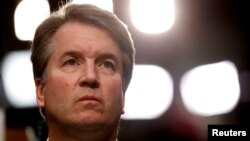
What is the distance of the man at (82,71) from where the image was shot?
7.86 ft

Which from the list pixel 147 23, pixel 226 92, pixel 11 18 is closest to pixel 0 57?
pixel 11 18

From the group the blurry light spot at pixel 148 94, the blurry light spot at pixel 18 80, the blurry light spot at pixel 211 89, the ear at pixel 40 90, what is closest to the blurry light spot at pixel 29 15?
the blurry light spot at pixel 18 80

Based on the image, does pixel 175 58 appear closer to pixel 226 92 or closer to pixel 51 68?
pixel 226 92

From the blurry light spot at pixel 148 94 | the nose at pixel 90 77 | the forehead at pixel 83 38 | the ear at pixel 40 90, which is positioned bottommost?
the blurry light spot at pixel 148 94

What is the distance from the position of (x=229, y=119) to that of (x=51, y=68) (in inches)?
241

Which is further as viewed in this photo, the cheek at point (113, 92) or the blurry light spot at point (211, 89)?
the blurry light spot at point (211, 89)

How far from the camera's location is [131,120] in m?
8.87

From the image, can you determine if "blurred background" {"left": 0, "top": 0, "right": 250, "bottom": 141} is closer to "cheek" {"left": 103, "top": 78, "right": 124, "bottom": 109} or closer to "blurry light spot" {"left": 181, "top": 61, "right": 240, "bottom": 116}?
"blurry light spot" {"left": 181, "top": 61, "right": 240, "bottom": 116}

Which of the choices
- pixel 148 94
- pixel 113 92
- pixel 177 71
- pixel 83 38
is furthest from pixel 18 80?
pixel 113 92

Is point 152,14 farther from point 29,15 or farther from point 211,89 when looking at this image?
point 211,89

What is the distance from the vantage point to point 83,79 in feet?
7.84

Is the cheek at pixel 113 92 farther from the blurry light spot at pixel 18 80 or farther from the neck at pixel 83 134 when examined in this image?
the blurry light spot at pixel 18 80

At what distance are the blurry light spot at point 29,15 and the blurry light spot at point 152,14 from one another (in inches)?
43.7

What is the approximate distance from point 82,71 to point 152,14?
445 centimetres
